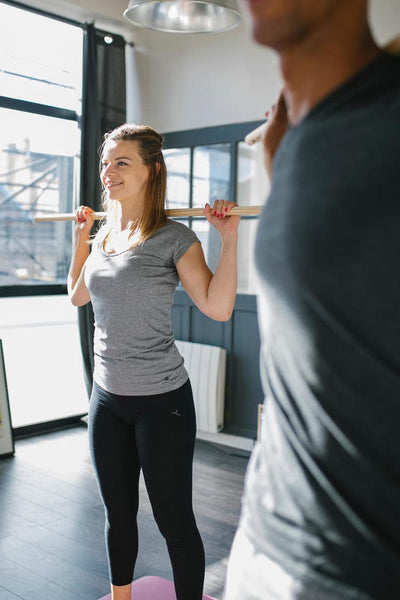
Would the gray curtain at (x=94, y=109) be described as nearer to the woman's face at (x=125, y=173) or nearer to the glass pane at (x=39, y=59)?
the glass pane at (x=39, y=59)

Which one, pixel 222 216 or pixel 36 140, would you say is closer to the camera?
pixel 222 216

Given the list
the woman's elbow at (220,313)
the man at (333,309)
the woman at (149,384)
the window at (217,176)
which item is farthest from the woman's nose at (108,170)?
the window at (217,176)

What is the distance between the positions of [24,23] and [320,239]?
4277 millimetres

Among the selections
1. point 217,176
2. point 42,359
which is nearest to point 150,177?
point 217,176

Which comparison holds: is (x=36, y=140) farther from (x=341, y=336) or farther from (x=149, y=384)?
(x=341, y=336)

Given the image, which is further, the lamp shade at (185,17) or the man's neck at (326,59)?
the lamp shade at (185,17)

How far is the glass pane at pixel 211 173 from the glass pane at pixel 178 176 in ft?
0.23

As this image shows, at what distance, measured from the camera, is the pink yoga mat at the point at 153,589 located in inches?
94.0

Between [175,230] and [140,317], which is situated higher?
[175,230]

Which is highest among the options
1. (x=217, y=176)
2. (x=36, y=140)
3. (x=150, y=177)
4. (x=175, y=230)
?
(x=36, y=140)

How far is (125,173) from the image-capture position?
2.01 metres

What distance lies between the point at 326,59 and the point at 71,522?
282cm

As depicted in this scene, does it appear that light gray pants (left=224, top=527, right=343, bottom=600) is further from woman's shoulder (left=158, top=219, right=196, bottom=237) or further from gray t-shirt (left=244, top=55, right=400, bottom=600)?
woman's shoulder (left=158, top=219, right=196, bottom=237)

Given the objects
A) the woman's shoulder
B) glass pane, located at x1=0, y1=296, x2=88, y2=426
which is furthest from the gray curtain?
the woman's shoulder
